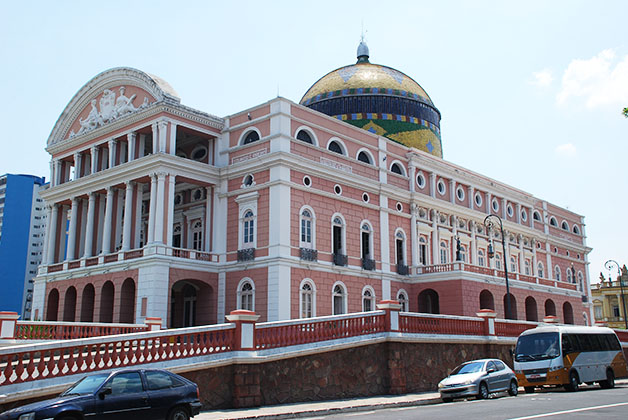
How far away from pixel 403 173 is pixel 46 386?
89.8 feet

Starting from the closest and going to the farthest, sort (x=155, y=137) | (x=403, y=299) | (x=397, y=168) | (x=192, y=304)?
(x=155, y=137) < (x=192, y=304) < (x=403, y=299) < (x=397, y=168)

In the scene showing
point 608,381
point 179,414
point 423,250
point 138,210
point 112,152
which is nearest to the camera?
point 179,414

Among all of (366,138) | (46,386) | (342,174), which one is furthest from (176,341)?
(366,138)

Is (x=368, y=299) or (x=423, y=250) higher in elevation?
(x=423, y=250)

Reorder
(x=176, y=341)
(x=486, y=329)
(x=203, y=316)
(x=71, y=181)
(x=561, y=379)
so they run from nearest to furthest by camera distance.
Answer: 1. (x=176, y=341)
2. (x=561, y=379)
3. (x=486, y=329)
4. (x=203, y=316)
5. (x=71, y=181)

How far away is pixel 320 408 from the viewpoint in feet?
Result: 50.7

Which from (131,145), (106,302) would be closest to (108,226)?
(106,302)

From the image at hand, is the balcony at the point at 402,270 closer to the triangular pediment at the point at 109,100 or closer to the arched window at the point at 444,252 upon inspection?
the arched window at the point at 444,252

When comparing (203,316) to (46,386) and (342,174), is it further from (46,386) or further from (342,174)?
(46,386)

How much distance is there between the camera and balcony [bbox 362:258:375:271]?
32828 mm

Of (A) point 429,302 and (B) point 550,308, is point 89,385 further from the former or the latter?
(B) point 550,308

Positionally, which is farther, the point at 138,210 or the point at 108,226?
the point at 108,226

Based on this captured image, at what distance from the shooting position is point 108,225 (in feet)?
105

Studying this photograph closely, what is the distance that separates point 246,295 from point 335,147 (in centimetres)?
912
